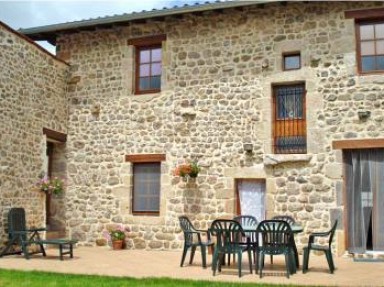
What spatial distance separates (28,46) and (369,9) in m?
7.10

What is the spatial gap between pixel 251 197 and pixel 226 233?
3.09 m

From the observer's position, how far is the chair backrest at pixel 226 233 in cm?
738

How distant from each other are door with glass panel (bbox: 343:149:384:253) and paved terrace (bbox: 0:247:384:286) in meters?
0.56

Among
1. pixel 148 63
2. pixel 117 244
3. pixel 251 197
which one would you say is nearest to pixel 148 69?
pixel 148 63

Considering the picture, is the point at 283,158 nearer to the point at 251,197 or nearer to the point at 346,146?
the point at 251,197

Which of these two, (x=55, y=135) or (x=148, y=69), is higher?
(x=148, y=69)

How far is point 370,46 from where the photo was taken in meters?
9.82

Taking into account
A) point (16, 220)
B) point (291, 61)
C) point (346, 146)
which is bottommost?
point (16, 220)

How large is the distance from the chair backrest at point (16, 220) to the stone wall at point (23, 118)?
5.8 inches

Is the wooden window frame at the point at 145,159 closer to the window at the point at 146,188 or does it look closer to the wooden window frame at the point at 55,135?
the window at the point at 146,188

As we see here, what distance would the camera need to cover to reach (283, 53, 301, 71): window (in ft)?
34.0

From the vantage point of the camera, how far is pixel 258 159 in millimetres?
10312

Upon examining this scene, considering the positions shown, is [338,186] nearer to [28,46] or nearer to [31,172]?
[31,172]

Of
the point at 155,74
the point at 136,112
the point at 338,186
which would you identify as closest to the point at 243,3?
the point at 155,74
